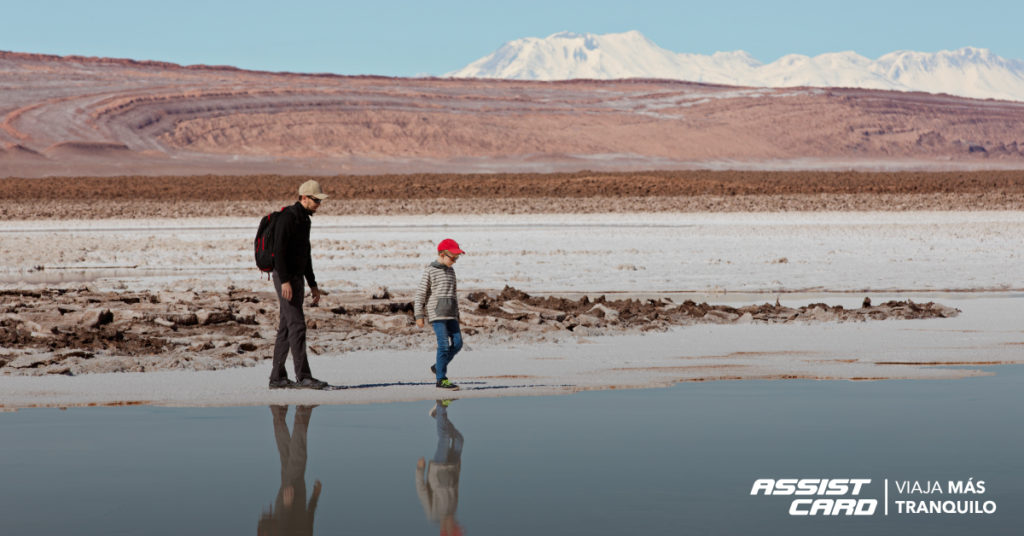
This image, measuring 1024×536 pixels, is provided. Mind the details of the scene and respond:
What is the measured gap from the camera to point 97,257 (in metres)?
25.1

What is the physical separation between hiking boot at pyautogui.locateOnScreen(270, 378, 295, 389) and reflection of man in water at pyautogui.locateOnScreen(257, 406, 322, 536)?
1.32 metres

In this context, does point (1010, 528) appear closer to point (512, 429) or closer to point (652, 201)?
point (512, 429)

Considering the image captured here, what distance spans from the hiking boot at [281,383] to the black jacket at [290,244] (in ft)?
2.32

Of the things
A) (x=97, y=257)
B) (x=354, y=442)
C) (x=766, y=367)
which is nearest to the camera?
(x=354, y=442)

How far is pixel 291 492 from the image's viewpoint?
19.2 feet

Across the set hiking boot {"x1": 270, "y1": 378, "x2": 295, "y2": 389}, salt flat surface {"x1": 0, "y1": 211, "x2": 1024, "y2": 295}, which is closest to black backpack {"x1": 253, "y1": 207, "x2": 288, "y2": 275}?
hiking boot {"x1": 270, "y1": 378, "x2": 295, "y2": 389}

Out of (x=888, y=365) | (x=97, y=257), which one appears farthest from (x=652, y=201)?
(x=888, y=365)

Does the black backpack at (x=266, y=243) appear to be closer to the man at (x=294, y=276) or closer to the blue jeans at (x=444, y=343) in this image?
the man at (x=294, y=276)

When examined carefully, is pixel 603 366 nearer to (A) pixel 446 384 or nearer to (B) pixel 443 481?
(A) pixel 446 384

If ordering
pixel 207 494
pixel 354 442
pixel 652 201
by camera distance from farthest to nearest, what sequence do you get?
pixel 652 201 → pixel 354 442 → pixel 207 494

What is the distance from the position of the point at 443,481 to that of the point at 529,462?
0.56 metres

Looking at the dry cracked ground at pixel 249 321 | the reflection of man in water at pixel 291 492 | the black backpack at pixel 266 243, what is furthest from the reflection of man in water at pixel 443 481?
the dry cracked ground at pixel 249 321

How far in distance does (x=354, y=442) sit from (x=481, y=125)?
114380 millimetres

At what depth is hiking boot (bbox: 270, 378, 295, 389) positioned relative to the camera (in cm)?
920
